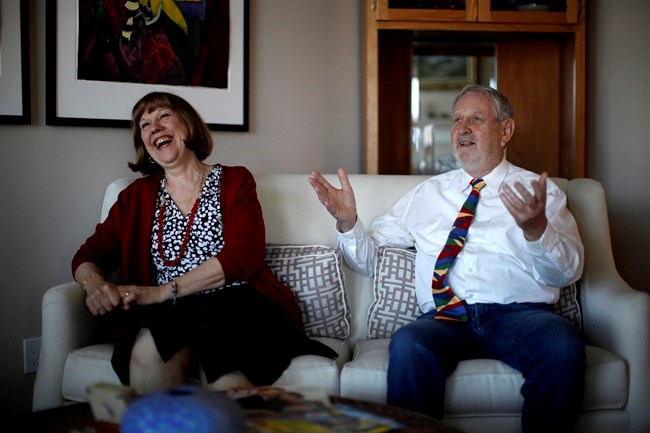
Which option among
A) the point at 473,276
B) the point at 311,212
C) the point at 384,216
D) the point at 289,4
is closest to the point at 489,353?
the point at 473,276

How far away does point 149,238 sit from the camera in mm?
2074

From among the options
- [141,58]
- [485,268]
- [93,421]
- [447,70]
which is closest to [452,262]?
[485,268]

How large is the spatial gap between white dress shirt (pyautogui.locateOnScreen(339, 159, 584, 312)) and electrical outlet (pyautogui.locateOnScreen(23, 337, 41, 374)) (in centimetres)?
122

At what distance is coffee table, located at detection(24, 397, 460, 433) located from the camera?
1.17 metres

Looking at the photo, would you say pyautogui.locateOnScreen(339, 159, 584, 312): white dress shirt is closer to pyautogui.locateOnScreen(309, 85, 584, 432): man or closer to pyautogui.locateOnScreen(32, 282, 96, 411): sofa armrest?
pyautogui.locateOnScreen(309, 85, 584, 432): man

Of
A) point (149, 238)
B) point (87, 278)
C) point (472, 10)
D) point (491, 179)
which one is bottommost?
point (87, 278)

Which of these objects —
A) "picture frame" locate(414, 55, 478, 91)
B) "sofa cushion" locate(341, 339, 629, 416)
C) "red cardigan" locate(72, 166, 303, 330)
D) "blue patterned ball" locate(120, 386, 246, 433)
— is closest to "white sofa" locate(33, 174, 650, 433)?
"sofa cushion" locate(341, 339, 629, 416)

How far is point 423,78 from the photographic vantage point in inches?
139

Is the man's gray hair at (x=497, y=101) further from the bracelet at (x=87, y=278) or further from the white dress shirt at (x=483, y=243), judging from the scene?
the bracelet at (x=87, y=278)

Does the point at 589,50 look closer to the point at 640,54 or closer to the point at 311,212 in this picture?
the point at 640,54

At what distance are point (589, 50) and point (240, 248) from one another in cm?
213

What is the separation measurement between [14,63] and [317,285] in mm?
1349

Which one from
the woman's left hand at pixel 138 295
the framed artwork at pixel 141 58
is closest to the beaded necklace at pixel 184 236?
the woman's left hand at pixel 138 295

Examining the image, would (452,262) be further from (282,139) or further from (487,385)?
(282,139)
